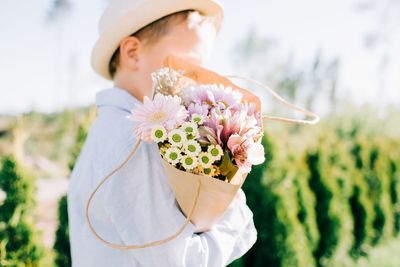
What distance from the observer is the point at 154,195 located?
1.20m

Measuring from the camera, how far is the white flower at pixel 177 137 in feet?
3.59

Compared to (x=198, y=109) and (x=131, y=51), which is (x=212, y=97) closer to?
(x=198, y=109)

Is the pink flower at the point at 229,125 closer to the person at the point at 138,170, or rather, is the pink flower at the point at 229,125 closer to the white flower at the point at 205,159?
the white flower at the point at 205,159

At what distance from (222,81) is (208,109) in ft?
0.72

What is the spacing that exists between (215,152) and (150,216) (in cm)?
24

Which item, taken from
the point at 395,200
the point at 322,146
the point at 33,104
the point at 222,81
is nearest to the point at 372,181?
the point at 395,200

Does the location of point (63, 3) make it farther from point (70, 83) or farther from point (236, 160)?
point (236, 160)

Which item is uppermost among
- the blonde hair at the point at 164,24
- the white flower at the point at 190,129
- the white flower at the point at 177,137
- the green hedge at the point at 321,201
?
the blonde hair at the point at 164,24

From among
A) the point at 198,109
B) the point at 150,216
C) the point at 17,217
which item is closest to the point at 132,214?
the point at 150,216

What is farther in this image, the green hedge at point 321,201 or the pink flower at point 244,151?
the green hedge at point 321,201

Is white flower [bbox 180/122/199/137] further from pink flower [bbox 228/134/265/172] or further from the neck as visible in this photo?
the neck

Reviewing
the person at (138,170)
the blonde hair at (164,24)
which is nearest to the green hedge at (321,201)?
the person at (138,170)

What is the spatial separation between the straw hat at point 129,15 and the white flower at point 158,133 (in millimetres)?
490

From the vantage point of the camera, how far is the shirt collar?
1462 millimetres
